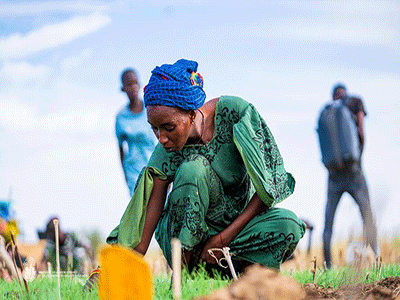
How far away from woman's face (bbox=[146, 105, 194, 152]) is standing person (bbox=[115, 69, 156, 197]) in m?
3.10

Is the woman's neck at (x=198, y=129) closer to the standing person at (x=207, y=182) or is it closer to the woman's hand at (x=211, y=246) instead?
the standing person at (x=207, y=182)

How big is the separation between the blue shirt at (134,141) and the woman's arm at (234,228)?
9.76 ft

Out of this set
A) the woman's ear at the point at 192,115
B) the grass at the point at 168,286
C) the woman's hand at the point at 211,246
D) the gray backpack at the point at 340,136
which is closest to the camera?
the grass at the point at 168,286

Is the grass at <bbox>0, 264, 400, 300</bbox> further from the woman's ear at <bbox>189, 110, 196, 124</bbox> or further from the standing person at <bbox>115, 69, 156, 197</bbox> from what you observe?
the standing person at <bbox>115, 69, 156, 197</bbox>

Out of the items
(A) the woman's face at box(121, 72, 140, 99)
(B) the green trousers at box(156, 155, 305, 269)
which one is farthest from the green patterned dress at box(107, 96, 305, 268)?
(A) the woman's face at box(121, 72, 140, 99)

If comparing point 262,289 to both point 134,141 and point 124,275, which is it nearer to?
point 124,275

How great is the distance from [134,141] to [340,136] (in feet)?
6.91

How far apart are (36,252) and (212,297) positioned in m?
6.99

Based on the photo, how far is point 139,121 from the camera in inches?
239

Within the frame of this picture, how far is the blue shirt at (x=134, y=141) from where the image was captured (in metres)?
5.98

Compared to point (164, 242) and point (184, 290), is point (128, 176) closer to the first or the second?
point (164, 242)

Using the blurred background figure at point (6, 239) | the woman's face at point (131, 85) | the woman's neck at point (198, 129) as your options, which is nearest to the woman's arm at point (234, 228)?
the woman's neck at point (198, 129)

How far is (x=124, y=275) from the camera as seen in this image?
1.19 meters

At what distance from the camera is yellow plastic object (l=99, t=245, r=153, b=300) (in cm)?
116
